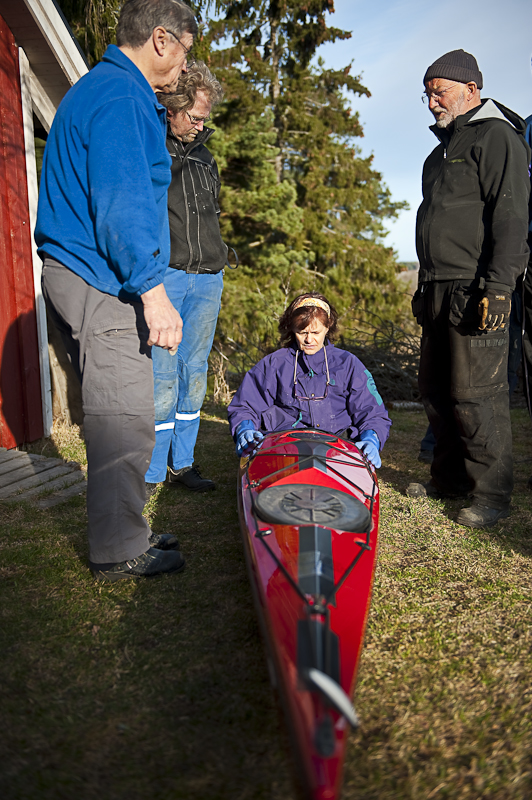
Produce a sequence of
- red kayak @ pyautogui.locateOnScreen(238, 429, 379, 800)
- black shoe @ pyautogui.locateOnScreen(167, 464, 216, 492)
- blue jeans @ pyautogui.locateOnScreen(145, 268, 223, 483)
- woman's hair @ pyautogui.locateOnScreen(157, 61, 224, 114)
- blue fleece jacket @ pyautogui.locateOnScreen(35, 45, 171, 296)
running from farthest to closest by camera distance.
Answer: black shoe @ pyautogui.locateOnScreen(167, 464, 216, 492), blue jeans @ pyautogui.locateOnScreen(145, 268, 223, 483), woman's hair @ pyautogui.locateOnScreen(157, 61, 224, 114), blue fleece jacket @ pyautogui.locateOnScreen(35, 45, 171, 296), red kayak @ pyautogui.locateOnScreen(238, 429, 379, 800)

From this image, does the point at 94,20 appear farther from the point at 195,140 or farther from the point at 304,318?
the point at 304,318

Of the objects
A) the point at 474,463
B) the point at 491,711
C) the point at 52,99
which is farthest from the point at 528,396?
the point at 52,99

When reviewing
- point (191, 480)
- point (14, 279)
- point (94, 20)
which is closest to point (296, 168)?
point (94, 20)

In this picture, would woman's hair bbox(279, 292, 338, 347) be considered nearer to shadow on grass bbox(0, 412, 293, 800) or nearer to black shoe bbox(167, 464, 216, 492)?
black shoe bbox(167, 464, 216, 492)

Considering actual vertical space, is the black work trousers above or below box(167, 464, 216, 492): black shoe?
above

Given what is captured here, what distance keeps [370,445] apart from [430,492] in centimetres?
73

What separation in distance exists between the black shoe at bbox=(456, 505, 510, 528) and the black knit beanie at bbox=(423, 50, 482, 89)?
2093 mm

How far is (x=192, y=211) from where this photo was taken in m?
3.15

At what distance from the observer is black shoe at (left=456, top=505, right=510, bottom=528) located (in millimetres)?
2805

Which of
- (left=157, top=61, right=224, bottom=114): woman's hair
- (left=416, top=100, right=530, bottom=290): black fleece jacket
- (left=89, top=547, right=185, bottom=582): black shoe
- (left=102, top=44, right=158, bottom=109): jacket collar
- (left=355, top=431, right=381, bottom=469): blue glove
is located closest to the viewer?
(left=102, top=44, right=158, bottom=109): jacket collar

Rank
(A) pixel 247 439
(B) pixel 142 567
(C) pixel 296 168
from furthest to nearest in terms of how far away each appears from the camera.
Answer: (C) pixel 296 168 < (A) pixel 247 439 < (B) pixel 142 567

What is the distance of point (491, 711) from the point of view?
1.56 m

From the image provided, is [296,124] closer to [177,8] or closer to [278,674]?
[177,8]

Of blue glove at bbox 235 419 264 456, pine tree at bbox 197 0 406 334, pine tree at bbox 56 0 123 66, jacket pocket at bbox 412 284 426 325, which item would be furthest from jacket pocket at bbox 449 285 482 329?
pine tree at bbox 197 0 406 334
